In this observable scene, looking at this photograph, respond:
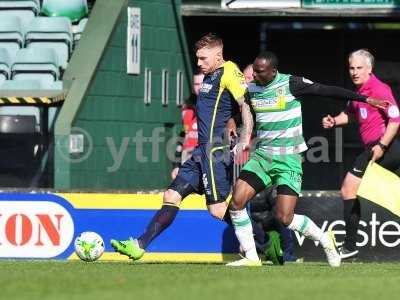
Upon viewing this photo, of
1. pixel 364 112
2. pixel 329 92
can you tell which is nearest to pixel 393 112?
pixel 364 112

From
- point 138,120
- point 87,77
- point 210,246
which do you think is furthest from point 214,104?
point 138,120

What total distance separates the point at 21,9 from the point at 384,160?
7.90 m

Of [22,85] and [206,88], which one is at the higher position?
[206,88]

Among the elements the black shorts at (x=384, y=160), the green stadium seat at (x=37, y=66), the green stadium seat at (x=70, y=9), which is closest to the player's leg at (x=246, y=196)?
the black shorts at (x=384, y=160)

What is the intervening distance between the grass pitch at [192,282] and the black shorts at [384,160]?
1862mm

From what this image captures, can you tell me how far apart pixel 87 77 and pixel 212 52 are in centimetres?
589

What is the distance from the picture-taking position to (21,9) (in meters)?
20.3

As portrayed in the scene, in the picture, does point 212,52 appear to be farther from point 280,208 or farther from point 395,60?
point 395,60

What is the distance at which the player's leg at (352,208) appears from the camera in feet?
45.7

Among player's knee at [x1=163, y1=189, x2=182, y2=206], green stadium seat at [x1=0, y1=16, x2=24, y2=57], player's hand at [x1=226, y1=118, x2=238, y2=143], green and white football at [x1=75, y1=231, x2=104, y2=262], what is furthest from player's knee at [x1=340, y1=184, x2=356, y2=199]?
green stadium seat at [x1=0, y1=16, x2=24, y2=57]

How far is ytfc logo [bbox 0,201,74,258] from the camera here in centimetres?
1426

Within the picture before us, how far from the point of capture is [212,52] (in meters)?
12.4

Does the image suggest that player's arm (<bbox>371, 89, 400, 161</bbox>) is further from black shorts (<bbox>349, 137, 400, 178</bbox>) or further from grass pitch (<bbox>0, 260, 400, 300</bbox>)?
grass pitch (<bbox>0, 260, 400, 300</bbox>)

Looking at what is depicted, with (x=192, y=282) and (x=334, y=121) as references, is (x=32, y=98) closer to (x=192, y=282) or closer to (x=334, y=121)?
(x=334, y=121)
